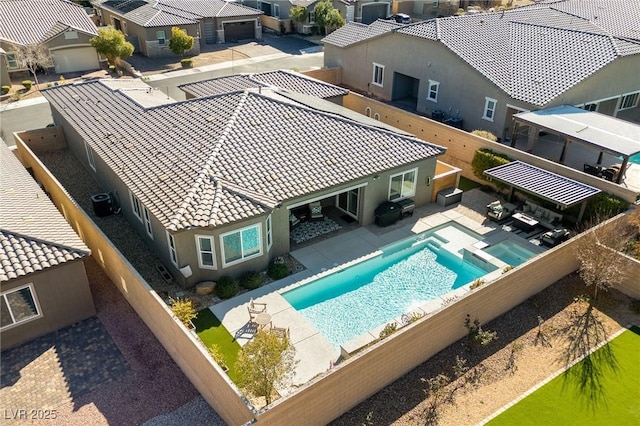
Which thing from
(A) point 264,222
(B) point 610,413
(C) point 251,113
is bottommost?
(B) point 610,413

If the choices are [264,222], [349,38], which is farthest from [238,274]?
[349,38]

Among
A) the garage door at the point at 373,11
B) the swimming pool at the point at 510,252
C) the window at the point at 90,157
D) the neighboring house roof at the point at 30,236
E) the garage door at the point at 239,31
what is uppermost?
the garage door at the point at 373,11

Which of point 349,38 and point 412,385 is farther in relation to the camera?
point 349,38

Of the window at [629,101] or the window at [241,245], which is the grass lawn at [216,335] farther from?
the window at [629,101]

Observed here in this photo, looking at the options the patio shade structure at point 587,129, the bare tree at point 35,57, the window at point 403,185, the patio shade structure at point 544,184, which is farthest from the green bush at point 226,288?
the bare tree at point 35,57

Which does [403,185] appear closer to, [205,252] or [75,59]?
[205,252]

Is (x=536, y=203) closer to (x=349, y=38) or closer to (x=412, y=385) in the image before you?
(x=412, y=385)

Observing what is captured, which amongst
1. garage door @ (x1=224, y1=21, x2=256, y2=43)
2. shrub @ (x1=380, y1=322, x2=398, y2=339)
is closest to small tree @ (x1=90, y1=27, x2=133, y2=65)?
garage door @ (x1=224, y1=21, x2=256, y2=43)
